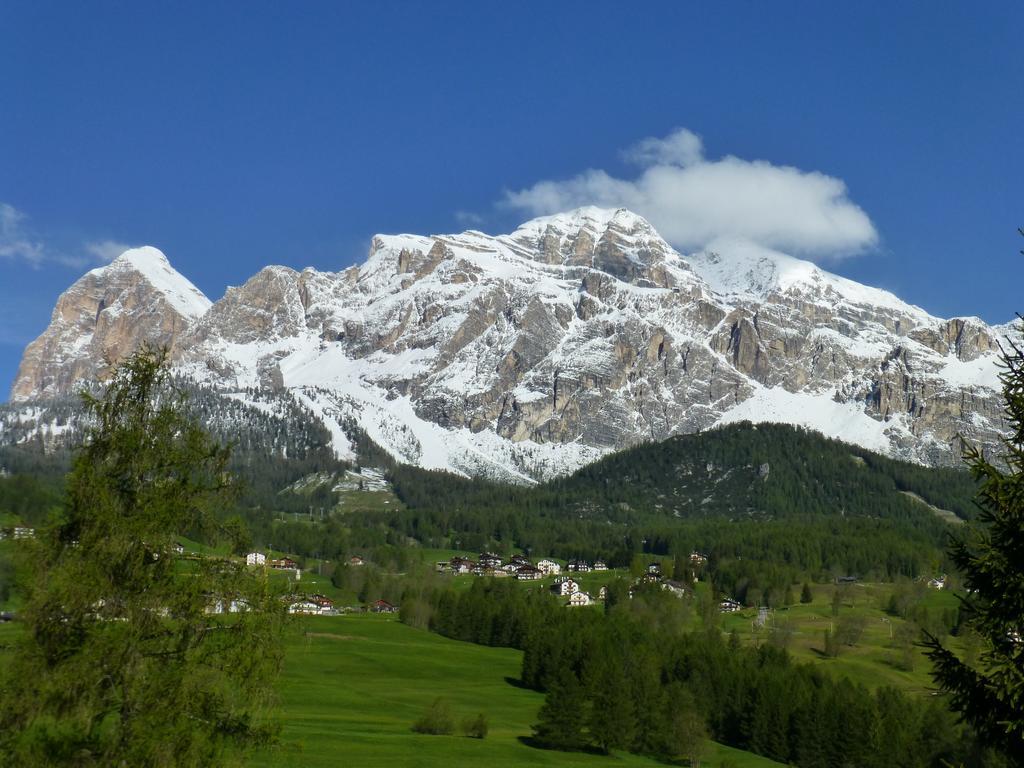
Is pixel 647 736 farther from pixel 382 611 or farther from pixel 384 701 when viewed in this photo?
pixel 382 611

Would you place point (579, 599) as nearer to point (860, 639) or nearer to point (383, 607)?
point (383, 607)

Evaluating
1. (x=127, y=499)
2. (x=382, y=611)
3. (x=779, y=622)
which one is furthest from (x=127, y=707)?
(x=382, y=611)

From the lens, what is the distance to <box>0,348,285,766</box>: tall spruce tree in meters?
19.1

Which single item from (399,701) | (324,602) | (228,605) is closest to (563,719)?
(399,701)

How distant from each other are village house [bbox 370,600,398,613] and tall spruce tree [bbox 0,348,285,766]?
170 metres

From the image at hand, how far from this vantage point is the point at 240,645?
67.1ft

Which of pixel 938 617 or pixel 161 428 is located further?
pixel 938 617

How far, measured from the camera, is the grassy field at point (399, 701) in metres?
68.8

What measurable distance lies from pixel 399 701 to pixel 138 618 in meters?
83.3

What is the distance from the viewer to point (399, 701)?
98.8m

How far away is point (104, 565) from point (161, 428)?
3.05 metres

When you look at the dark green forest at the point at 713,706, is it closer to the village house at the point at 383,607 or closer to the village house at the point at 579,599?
the village house at the point at 579,599

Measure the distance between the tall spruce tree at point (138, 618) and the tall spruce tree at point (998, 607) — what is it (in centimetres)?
1328

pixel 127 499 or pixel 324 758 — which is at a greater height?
pixel 127 499
